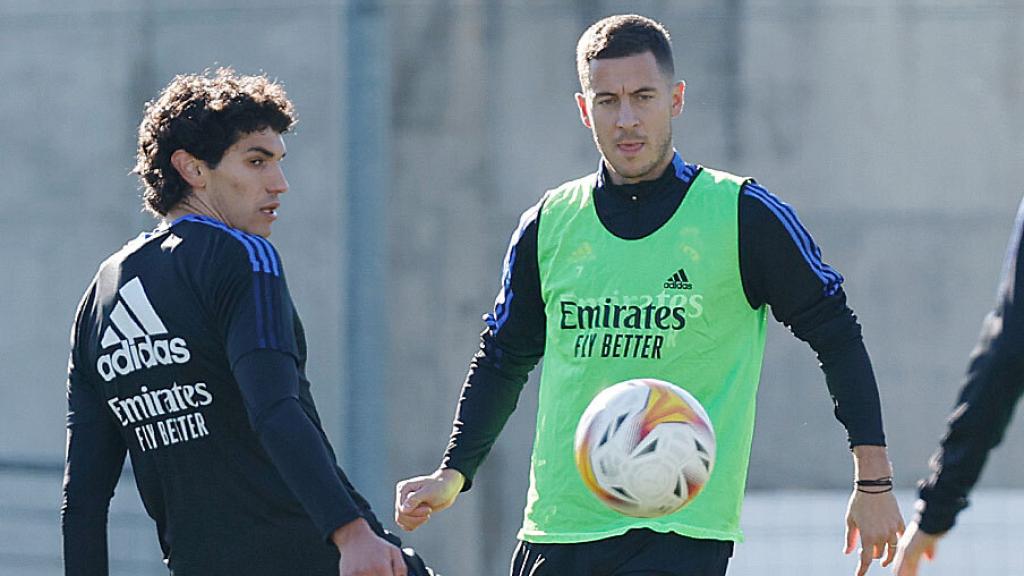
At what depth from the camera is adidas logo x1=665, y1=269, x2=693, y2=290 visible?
399 centimetres

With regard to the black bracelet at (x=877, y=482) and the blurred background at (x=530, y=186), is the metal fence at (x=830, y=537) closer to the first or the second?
the blurred background at (x=530, y=186)

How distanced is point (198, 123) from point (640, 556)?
55.3 inches

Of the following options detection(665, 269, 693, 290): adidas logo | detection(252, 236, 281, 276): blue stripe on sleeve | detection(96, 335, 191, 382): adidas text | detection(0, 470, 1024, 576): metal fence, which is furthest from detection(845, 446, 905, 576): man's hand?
detection(0, 470, 1024, 576): metal fence

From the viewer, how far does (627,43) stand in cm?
414

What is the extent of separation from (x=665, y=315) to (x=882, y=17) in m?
4.07

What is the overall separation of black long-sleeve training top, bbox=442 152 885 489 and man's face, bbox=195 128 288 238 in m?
0.67

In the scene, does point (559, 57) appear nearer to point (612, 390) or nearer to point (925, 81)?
point (925, 81)

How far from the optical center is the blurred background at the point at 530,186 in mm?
7598

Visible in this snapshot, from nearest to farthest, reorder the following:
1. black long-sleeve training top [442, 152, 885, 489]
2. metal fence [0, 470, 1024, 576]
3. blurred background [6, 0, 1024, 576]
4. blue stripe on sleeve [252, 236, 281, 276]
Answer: blue stripe on sleeve [252, 236, 281, 276], black long-sleeve training top [442, 152, 885, 489], metal fence [0, 470, 1024, 576], blurred background [6, 0, 1024, 576]

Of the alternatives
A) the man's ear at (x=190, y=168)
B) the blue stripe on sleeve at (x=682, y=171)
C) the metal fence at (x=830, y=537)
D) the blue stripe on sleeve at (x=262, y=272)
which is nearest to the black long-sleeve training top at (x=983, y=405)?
the blue stripe on sleeve at (x=682, y=171)

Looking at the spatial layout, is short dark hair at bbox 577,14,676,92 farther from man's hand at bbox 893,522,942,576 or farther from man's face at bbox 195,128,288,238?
man's hand at bbox 893,522,942,576

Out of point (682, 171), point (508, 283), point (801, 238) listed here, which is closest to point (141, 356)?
point (508, 283)

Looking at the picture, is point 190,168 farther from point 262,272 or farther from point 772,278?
point 772,278

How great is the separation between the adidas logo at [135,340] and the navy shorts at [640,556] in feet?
3.30
